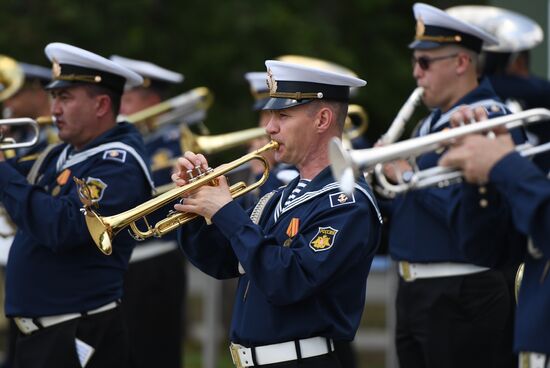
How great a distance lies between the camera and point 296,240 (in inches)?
184

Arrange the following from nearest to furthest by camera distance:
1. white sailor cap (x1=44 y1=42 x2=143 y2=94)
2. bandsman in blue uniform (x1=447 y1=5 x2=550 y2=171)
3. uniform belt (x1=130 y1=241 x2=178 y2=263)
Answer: white sailor cap (x1=44 y1=42 x2=143 y2=94) < bandsman in blue uniform (x1=447 y1=5 x2=550 y2=171) < uniform belt (x1=130 y1=241 x2=178 y2=263)

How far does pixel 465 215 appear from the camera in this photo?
423 cm

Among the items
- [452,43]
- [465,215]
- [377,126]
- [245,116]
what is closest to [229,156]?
[245,116]

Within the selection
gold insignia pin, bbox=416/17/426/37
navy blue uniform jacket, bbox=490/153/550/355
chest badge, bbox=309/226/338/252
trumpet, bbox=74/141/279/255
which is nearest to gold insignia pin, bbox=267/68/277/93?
trumpet, bbox=74/141/279/255

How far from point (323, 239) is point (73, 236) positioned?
62.0 inches

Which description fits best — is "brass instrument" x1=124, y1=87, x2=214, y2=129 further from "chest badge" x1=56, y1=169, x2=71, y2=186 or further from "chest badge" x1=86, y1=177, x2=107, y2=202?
"chest badge" x1=86, y1=177, x2=107, y2=202

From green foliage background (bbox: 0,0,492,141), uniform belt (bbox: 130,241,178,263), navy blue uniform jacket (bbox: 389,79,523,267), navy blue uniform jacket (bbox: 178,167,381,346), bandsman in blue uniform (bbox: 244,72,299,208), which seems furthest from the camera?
green foliage background (bbox: 0,0,492,141)

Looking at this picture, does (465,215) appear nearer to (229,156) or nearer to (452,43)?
(452,43)

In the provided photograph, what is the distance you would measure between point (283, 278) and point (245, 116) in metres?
7.37

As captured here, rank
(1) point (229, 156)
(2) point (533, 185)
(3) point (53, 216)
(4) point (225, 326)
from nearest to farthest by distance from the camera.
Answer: (2) point (533, 185) < (3) point (53, 216) < (1) point (229, 156) < (4) point (225, 326)

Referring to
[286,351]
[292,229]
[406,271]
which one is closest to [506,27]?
[406,271]

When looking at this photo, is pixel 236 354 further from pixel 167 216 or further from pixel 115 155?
pixel 115 155

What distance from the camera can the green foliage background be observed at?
11047 millimetres

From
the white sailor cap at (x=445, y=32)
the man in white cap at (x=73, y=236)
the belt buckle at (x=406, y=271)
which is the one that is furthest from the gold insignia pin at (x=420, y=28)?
the man in white cap at (x=73, y=236)
